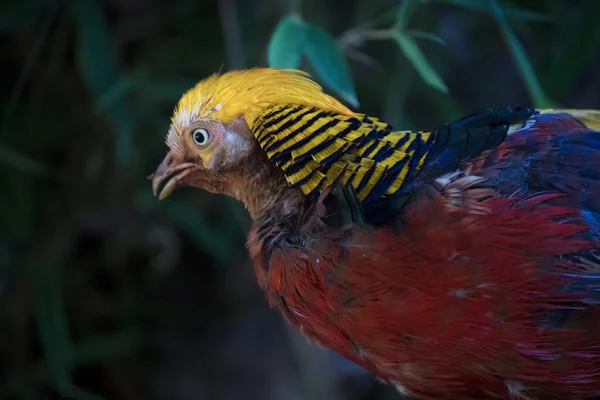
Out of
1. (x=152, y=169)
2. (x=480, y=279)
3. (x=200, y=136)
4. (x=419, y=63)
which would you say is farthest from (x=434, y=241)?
(x=152, y=169)

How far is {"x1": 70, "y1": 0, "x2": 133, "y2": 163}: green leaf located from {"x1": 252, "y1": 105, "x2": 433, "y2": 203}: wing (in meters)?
0.99

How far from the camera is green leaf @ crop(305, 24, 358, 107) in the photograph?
1323mm

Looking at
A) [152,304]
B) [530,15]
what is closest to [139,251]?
[152,304]

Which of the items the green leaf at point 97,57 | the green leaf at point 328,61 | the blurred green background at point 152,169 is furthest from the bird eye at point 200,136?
the green leaf at point 97,57

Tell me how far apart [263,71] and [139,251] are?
1.68m

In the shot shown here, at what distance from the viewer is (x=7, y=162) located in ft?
6.49

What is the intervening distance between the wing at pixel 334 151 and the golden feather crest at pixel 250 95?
22 mm

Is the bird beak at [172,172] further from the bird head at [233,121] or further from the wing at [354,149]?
the wing at [354,149]

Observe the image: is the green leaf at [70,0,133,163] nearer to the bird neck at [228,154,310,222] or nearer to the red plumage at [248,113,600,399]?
the bird neck at [228,154,310,222]

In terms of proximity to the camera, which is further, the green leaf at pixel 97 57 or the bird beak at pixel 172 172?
the green leaf at pixel 97 57

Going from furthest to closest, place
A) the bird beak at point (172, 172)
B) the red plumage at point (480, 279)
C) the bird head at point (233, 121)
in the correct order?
the bird beak at point (172, 172) < the bird head at point (233, 121) < the red plumage at point (480, 279)

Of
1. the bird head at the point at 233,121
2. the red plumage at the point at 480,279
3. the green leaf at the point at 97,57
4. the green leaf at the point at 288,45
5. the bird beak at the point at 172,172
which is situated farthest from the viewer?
the green leaf at the point at 97,57

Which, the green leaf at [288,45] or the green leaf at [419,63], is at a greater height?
the green leaf at [288,45]

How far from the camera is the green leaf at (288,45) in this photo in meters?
1.25
